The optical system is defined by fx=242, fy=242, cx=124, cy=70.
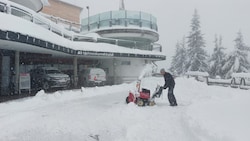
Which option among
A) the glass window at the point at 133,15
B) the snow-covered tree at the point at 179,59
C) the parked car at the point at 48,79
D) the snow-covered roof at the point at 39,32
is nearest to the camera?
the snow-covered roof at the point at 39,32

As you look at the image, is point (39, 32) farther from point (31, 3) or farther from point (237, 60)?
point (237, 60)

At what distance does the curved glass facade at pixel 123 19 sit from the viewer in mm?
28969

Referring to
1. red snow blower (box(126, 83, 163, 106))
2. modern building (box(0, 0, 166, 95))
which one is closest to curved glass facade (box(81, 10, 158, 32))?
modern building (box(0, 0, 166, 95))

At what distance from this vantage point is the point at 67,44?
18531 millimetres

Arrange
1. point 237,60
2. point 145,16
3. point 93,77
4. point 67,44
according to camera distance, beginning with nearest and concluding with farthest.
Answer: point 67,44
point 93,77
point 145,16
point 237,60

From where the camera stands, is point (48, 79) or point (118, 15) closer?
point (48, 79)

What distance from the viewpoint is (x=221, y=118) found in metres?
7.28

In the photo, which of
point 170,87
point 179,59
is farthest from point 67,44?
point 179,59

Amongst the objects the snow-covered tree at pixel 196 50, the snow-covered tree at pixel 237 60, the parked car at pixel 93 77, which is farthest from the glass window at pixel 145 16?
the snow-covered tree at pixel 237 60

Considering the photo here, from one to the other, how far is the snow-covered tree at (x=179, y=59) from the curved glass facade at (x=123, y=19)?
2991 cm

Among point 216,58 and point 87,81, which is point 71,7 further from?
point 216,58

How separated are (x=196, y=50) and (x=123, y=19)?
71.8ft

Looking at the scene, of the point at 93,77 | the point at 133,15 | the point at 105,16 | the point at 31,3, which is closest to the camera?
the point at 31,3

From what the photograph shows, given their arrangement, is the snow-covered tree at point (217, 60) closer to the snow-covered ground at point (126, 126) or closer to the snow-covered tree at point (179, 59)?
the snow-covered tree at point (179, 59)
